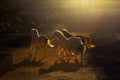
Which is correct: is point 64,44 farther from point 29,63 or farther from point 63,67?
point 29,63

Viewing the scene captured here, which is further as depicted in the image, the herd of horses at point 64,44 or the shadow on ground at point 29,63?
the shadow on ground at point 29,63

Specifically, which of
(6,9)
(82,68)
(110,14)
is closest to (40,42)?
(82,68)

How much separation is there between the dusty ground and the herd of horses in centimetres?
51

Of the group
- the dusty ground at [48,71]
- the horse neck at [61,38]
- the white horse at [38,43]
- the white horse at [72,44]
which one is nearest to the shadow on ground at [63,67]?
the dusty ground at [48,71]

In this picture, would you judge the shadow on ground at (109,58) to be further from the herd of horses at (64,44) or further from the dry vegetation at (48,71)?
the herd of horses at (64,44)

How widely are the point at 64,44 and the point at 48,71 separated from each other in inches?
73.6

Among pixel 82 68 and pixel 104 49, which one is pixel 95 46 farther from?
pixel 82 68

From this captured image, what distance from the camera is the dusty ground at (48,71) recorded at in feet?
45.5

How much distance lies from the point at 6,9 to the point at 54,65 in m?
14.2

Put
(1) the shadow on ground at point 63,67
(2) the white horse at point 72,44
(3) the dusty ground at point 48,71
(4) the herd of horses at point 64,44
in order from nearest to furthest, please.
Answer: (3) the dusty ground at point 48,71
(1) the shadow on ground at point 63,67
(2) the white horse at point 72,44
(4) the herd of horses at point 64,44

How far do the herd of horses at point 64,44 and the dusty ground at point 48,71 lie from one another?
0.51 m

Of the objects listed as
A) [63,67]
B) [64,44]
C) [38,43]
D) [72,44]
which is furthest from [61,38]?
[63,67]

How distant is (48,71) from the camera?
14.8 meters

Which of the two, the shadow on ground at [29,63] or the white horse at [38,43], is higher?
the white horse at [38,43]
